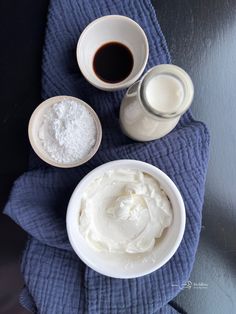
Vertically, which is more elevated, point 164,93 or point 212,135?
point 164,93

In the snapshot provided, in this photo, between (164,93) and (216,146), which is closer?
(164,93)

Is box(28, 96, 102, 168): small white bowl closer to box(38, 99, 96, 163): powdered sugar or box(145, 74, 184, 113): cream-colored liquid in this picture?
box(38, 99, 96, 163): powdered sugar

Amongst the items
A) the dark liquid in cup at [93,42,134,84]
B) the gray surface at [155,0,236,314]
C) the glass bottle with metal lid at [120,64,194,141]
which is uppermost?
the glass bottle with metal lid at [120,64,194,141]

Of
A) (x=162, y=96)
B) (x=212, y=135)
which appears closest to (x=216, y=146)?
(x=212, y=135)

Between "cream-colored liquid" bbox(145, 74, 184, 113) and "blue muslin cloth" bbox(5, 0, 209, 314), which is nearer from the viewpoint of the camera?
"cream-colored liquid" bbox(145, 74, 184, 113)

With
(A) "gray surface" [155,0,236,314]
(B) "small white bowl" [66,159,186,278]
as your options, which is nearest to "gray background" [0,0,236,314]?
(A) "gray surface" [155,0,236,314]

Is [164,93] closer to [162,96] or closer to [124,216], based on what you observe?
[162,96]

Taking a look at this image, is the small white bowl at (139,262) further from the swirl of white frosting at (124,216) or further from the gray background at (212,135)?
the gray background at (212,135)
